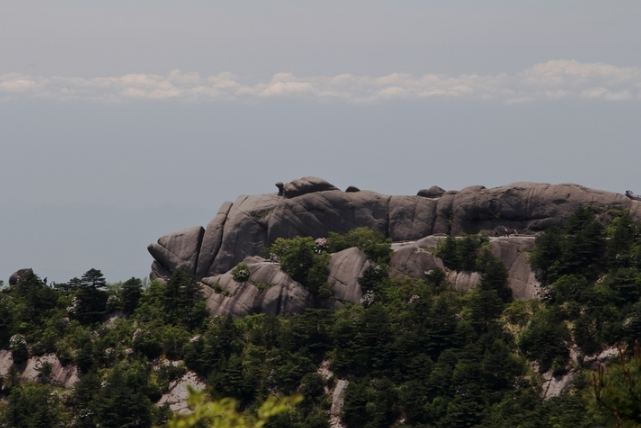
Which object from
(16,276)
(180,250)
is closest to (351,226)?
(180,250)

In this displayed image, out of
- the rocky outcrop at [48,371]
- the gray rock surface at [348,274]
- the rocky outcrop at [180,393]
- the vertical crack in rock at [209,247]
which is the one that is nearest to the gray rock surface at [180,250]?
the vertical crack in rock at [209,247]

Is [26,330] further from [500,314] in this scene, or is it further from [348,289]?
[500,314]

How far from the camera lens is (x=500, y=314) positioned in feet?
255

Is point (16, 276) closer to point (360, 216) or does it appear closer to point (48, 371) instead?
point (48, 371)

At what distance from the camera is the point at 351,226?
9050 cm

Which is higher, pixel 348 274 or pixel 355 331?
pixel 348 274

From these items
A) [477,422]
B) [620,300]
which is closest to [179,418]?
[477,422]

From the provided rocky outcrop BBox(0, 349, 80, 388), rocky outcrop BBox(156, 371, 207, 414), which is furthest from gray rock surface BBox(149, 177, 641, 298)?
rocky outcrop BBox(0, 349, 80, 388)

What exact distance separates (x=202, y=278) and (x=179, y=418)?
7205 cm

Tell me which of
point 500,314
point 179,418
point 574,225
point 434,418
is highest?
point 179,418

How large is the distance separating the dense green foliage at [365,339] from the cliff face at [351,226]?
130cm

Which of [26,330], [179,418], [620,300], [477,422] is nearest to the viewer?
[179,418]

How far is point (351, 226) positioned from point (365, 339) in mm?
15799

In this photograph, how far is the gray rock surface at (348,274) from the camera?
276 feet
